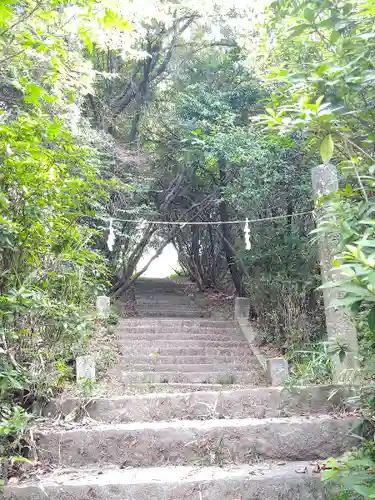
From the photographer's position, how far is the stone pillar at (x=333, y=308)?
13.1 feet

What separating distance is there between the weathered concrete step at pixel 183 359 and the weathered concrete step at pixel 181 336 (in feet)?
1.92

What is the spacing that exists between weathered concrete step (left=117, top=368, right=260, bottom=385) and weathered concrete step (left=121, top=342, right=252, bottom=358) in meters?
0.70

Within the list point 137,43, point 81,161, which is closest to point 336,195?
point 81,161

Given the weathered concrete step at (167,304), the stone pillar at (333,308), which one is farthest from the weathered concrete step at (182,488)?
the weathered concrete step at (167,304)

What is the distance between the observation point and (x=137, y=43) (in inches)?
333

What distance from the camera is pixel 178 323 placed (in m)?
7.58

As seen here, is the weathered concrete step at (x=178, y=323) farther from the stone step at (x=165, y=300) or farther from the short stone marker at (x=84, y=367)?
the short stone marker at (x=84, y=367)

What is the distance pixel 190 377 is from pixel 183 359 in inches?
25.5

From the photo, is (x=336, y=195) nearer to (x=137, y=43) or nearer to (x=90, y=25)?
(x=90, y=25)

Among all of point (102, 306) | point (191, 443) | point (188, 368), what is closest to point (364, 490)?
point (191, 443)

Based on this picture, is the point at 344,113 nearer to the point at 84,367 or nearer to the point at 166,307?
the point at 84,367

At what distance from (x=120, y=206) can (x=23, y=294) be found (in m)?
5.33

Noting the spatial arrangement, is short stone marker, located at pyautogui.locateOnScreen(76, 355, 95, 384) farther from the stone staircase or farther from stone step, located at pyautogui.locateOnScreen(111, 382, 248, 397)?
the stone staircase

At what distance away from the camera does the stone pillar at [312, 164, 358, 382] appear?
398 centimetres
